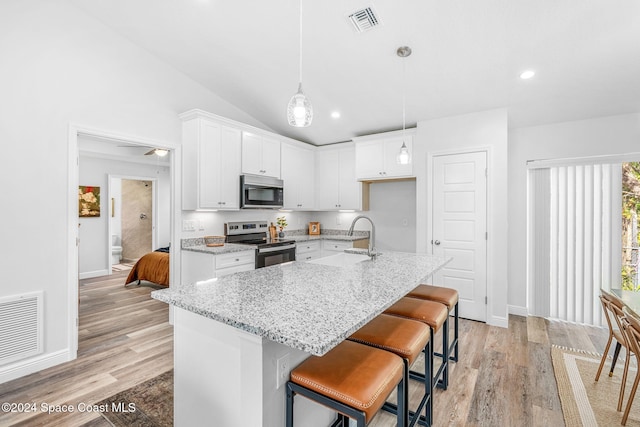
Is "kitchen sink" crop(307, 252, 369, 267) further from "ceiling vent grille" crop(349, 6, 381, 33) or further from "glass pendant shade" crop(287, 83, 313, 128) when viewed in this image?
"ceiling vent grille" crop(349, 6, 381, 33)

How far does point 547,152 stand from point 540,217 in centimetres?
84

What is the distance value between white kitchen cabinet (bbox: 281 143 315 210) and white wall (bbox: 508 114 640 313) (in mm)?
3013

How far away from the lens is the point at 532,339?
3.20 metres

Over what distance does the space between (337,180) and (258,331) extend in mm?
4229

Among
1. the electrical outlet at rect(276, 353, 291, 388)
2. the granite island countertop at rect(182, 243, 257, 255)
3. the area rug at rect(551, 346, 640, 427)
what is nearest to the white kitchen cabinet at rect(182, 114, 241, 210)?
the granite island countertop at rect(182, 243, 257, 255)

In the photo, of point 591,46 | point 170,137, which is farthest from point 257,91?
point 591,46

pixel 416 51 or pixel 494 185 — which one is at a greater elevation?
pixel 416 51

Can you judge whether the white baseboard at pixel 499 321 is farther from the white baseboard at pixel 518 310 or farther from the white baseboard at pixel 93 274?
the white baseboard at pixel 93 274

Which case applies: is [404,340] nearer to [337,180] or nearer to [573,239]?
[573,239]

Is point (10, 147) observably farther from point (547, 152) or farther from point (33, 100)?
point (547, 152)

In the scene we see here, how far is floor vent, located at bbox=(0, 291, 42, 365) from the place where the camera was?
2.41m

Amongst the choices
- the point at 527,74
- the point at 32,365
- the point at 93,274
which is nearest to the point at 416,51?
the point at 527,74

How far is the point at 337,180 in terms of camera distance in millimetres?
5125

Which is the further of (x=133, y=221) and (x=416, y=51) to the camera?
(x=133, y=221)
